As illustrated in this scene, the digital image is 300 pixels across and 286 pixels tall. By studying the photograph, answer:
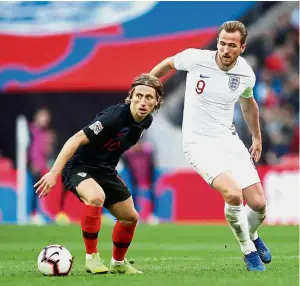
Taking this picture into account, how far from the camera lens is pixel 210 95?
349 inches

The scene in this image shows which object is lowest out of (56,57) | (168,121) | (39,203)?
(39,203)

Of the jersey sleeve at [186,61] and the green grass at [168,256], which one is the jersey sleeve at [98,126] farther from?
the green grass at [168,256]

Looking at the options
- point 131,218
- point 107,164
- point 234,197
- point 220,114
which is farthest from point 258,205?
point 107,164

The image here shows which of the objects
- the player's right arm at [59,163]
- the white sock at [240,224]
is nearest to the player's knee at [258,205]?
the white sock at [240,224]

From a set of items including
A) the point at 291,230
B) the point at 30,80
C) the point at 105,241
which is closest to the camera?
the point at 105,241

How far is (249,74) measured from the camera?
902 cm

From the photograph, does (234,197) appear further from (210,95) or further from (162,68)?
(162,68)

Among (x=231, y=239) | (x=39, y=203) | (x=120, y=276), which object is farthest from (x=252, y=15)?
(x=120, y=276)

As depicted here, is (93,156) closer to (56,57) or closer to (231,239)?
(231,239)

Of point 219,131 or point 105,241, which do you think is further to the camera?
point 105,241

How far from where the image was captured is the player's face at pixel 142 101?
27.2 feet

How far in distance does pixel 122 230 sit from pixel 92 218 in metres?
0.49

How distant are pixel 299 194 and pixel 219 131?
31.3 ft

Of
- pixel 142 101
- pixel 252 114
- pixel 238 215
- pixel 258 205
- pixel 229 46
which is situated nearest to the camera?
pixel 142 101
